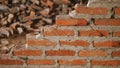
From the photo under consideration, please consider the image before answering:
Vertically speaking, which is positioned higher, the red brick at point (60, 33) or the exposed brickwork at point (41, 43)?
the red brick at point (60, 33)

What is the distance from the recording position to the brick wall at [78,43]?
105 inches

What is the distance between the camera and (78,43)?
8.99 feet

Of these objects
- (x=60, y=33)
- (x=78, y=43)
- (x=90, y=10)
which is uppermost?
(x=90, y=10)

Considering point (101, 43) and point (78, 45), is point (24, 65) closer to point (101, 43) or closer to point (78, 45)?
point (78, 45)

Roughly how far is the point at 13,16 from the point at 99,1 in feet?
4.70

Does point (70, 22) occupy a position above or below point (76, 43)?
above

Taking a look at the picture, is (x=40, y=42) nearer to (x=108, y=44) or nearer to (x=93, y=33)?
(x=93, y=33)

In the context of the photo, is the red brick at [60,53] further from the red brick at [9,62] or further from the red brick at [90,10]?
the red brick at [90,10]

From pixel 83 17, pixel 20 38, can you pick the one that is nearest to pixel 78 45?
pixel 83 17

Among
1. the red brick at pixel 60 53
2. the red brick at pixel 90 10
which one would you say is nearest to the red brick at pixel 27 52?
the red brick at pixel 60 53

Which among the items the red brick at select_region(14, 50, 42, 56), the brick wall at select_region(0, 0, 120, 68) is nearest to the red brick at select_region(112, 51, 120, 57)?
the brick wall at select_region(0, 0, 120, 68)

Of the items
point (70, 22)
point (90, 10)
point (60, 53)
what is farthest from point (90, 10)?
point (60, 53)

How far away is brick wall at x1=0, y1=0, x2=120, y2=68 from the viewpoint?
266 cm

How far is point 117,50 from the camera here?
2.78m
